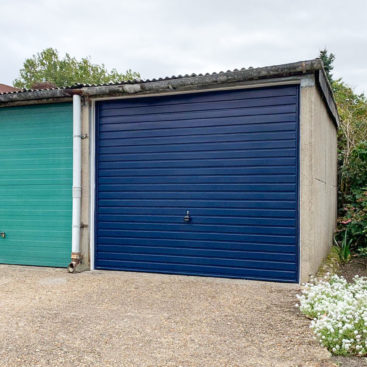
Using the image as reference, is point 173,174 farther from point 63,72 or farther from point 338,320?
point 63,72

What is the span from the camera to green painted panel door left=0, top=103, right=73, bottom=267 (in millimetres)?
6781

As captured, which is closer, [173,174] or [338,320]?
[338,320]

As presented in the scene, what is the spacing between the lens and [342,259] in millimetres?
7355

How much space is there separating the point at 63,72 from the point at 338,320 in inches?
1609

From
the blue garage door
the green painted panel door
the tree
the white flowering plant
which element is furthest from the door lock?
the tree

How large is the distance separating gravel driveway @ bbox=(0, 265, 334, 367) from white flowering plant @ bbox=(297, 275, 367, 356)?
12 centimetres

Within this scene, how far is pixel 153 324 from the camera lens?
149 inches

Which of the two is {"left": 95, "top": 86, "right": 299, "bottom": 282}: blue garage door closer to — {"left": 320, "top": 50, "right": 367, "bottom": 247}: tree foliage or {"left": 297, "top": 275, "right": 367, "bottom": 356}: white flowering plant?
{"left": 297, "top": 275, "right": 367, "bottom": 356}: white flowering plant

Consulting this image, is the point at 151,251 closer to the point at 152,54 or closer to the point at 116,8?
Answer: the point at 116,8

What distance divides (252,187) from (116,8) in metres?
8.22

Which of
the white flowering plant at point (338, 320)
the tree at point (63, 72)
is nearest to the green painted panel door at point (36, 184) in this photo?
the white flowering plant at point (338, 320)

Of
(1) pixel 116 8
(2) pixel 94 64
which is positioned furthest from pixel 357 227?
(2) pixel 94 64

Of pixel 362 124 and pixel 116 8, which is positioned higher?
pixel 116 8

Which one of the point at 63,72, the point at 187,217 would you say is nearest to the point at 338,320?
the point at 187,217
